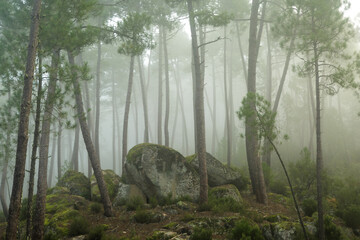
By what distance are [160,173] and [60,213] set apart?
356cm

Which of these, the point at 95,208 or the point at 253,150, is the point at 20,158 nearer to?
the point at 95,208

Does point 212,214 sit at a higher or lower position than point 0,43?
lower

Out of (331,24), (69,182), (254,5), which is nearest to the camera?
(331,24)

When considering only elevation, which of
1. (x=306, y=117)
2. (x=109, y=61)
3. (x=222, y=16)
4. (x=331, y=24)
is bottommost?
(x=306, y=117)

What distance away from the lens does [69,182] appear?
10.7m

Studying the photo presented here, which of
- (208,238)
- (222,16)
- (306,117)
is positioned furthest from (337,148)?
(208,238)

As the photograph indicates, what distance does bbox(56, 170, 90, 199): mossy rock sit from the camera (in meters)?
10.3

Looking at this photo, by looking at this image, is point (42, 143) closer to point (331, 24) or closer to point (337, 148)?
point (331, 24)

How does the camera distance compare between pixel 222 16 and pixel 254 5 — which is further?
pixel 254 5

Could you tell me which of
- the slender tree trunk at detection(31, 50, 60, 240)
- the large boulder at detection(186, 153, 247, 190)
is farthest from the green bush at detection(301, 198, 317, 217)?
the slender tree trunk at detection(31, 50, 60, 240)

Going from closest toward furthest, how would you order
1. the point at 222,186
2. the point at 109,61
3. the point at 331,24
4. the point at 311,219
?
the point at 311,219 < the point at 331,24 < the point at 222,186 < the point at 109,61

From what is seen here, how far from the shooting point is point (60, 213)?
25.2 ft

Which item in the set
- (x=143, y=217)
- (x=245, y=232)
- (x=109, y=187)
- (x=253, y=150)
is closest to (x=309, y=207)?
(x=253, y=150)

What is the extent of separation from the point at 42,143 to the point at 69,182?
369 cm
